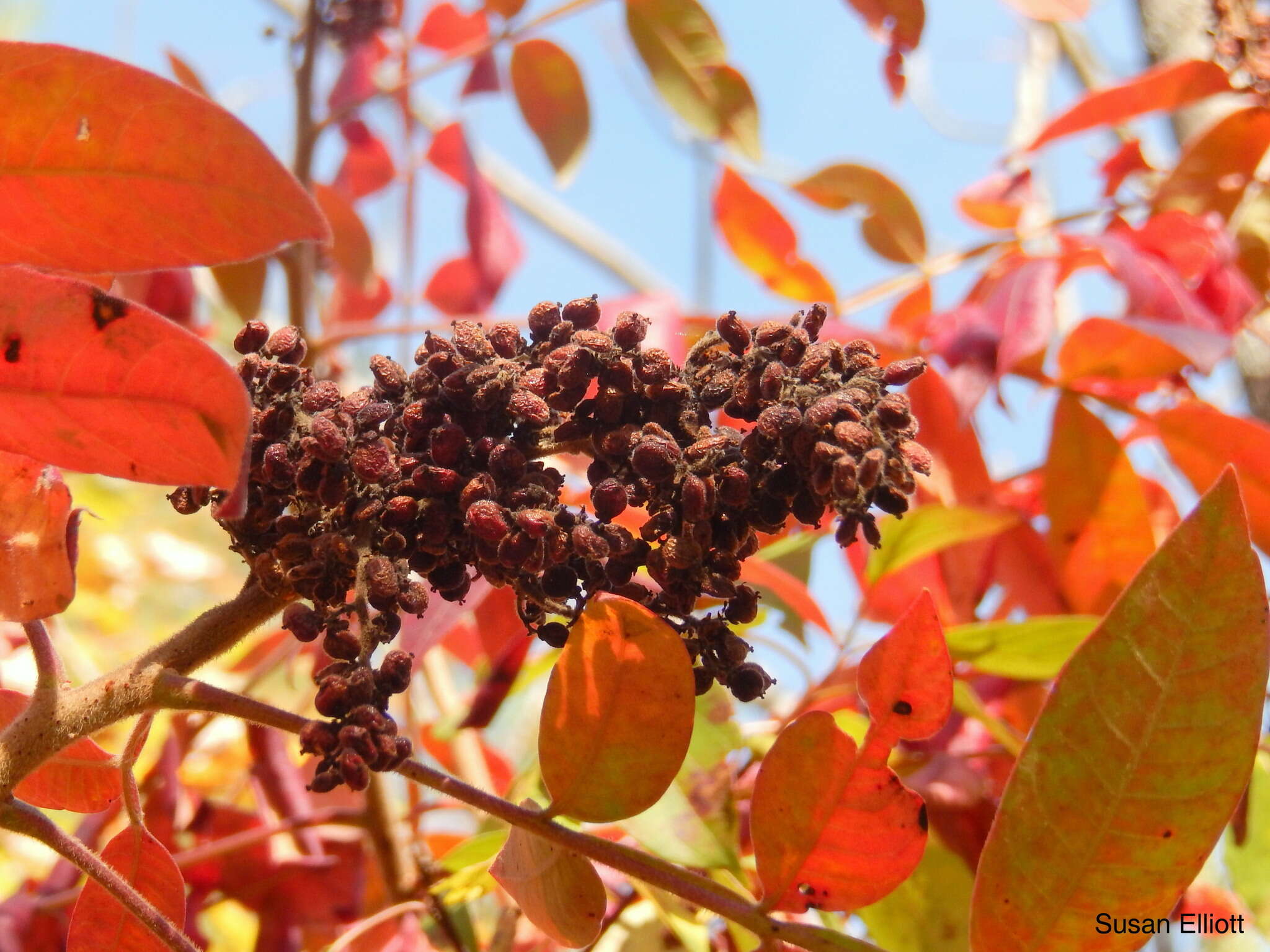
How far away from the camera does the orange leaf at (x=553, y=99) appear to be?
138cm

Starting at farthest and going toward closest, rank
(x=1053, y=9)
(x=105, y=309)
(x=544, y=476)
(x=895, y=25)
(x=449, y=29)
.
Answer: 1. (x=449, y=29)
2. (x=1053, y=9)
3. (x=895, y=25)
4. (x=544, y=476)
5. (x=105, y=309)

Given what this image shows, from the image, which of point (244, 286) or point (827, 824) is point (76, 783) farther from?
point (244, 286)

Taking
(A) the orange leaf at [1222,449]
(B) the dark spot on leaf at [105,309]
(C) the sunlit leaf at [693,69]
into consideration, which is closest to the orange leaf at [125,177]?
(B) the dark spot on leaf at [105,309]

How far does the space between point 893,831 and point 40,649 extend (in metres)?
0.51

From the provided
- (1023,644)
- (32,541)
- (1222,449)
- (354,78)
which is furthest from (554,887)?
(354,78)

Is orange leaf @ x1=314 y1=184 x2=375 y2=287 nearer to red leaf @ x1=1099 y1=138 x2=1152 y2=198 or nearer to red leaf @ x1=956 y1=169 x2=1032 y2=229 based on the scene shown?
red leaf @ x1=956 y1=169 x2=1032 y2=229

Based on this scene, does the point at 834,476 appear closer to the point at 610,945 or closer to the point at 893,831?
the point at 893,831

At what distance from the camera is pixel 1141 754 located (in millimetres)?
588

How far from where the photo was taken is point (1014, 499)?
136cm

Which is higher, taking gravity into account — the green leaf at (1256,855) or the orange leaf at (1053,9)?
the orange leaf at (1053,9)

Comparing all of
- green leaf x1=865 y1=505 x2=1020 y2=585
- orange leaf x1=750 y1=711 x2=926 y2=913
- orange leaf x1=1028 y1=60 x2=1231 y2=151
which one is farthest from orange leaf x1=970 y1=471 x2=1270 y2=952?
orange leaf x1=1028 y1=60 x2=1231 y2=151

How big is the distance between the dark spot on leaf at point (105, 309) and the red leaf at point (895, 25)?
0.77 m

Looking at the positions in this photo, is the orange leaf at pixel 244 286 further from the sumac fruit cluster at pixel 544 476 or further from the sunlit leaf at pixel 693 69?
the sumac fruit cluster at pixel 544 476

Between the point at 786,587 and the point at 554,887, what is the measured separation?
1.52 feet
